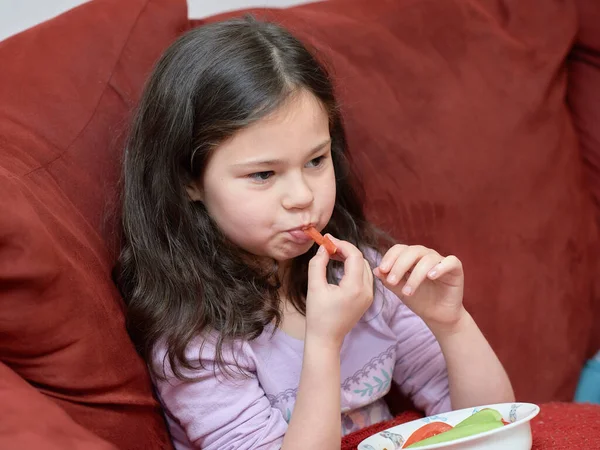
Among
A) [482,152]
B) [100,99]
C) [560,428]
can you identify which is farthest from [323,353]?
[482,152]

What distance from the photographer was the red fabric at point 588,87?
1.61m

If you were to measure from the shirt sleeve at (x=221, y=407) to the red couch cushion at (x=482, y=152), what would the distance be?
1.36ft

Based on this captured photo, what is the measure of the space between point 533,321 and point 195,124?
0.71m

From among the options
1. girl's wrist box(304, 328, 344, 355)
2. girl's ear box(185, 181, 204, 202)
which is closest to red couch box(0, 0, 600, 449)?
girl's ear box(185, 181, 204, 202)

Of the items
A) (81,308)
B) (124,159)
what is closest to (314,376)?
(81,308)

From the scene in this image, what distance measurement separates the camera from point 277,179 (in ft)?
3.52

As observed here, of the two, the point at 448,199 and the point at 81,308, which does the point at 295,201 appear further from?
the point at 448,199

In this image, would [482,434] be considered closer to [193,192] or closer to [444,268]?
[444,268]

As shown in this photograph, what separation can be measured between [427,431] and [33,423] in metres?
0.49

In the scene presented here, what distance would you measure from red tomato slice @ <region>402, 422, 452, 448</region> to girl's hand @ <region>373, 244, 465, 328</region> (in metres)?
0.15

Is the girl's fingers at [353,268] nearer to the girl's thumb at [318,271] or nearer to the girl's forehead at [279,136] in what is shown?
the girl's thumb at [318,271]

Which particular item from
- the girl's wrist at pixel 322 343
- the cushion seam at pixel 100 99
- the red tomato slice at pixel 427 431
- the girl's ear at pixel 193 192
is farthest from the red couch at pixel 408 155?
the red tomato slice at pixel 427 431

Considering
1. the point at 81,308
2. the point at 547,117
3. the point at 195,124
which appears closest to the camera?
the point at 81,308

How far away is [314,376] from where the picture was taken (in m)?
1.04
